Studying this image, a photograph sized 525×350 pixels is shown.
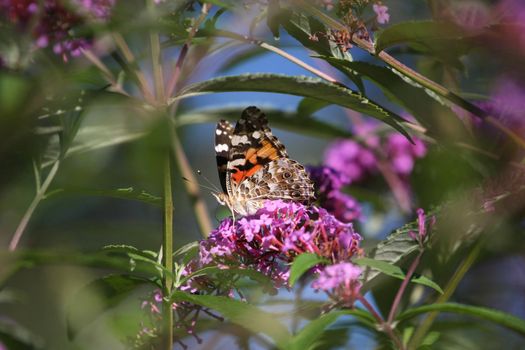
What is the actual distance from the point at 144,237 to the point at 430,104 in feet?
2.04

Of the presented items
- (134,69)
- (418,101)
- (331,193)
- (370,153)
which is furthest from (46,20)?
(370,153)

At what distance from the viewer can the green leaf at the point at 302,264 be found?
3.22 ft

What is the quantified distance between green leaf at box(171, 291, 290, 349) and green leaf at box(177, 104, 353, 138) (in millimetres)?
923

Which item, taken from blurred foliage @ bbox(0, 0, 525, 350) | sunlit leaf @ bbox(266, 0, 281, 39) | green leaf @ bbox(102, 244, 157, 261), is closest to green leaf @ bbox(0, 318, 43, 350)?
blurred foliage @ bbox(0, 0, 525, 350)

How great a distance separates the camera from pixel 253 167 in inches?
73.4

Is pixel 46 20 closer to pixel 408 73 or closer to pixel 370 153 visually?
pixel 408 73

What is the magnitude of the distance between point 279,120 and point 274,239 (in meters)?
0.75

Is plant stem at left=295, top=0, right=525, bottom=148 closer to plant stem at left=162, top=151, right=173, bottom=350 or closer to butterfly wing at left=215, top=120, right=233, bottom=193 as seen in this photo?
plant stem at left=162, top=151, right=173, bottom=350

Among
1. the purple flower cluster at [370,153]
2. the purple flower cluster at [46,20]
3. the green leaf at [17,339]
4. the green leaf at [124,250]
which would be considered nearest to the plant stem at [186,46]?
the purple flower cluster at [46,20]

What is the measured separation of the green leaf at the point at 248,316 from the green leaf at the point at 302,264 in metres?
0.06

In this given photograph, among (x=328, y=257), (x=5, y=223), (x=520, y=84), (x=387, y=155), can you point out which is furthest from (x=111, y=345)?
(x=387, y=155)

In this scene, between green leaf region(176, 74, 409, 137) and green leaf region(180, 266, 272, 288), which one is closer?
green leaf region(180, 266, 272, 288)

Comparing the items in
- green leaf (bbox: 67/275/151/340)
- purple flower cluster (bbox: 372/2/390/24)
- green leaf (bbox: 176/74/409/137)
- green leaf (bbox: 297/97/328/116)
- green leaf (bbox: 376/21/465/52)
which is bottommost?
green leaf (bbox: 67/275/151/340)

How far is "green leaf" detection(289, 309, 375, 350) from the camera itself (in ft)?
3.06
